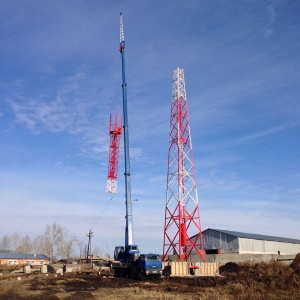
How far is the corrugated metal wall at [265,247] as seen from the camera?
58550mm

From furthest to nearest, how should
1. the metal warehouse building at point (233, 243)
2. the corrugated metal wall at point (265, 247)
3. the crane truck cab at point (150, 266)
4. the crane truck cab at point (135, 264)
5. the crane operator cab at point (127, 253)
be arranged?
1. the corrugated metal wall at point (265, 247)
2. the metal warehouse building at point (233, 243)
3. the crane operator cab at point (127, 253)
4. the crane truck cab at point (135, 264)
5. the crane truck cab at point (150, 266)

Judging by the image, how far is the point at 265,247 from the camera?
Result: 65562mm

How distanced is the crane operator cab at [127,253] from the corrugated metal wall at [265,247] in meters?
22.3

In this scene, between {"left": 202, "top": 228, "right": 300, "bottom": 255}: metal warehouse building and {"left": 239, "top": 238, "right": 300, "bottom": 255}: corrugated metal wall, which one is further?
{"left": 239, "top": 238, "right": 300, "bottom": 255}: corrugated metal wall

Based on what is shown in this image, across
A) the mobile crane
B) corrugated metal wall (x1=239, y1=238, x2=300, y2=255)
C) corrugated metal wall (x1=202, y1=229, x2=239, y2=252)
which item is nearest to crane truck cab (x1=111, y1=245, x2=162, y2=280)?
the mobile crane

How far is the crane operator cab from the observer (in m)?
38.9

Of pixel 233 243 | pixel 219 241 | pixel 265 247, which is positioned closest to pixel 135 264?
pixel 233 243

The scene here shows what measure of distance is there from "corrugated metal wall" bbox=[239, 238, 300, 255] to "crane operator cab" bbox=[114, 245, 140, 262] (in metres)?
22.3

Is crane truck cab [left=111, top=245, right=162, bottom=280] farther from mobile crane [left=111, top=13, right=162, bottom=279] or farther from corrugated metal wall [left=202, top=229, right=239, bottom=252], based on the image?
corrugated metal wall [left=202, top=229, right=239, bottom=252]

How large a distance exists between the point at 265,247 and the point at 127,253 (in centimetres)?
3375

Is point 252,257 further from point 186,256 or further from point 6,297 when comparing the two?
point 6,297

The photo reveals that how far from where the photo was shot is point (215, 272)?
4006 cm

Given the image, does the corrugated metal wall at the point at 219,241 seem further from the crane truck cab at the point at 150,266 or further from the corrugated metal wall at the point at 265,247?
the crane truck cab at the point at 150,266

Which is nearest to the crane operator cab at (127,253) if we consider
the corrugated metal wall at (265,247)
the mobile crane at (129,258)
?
the mobile crane at (129,258)
